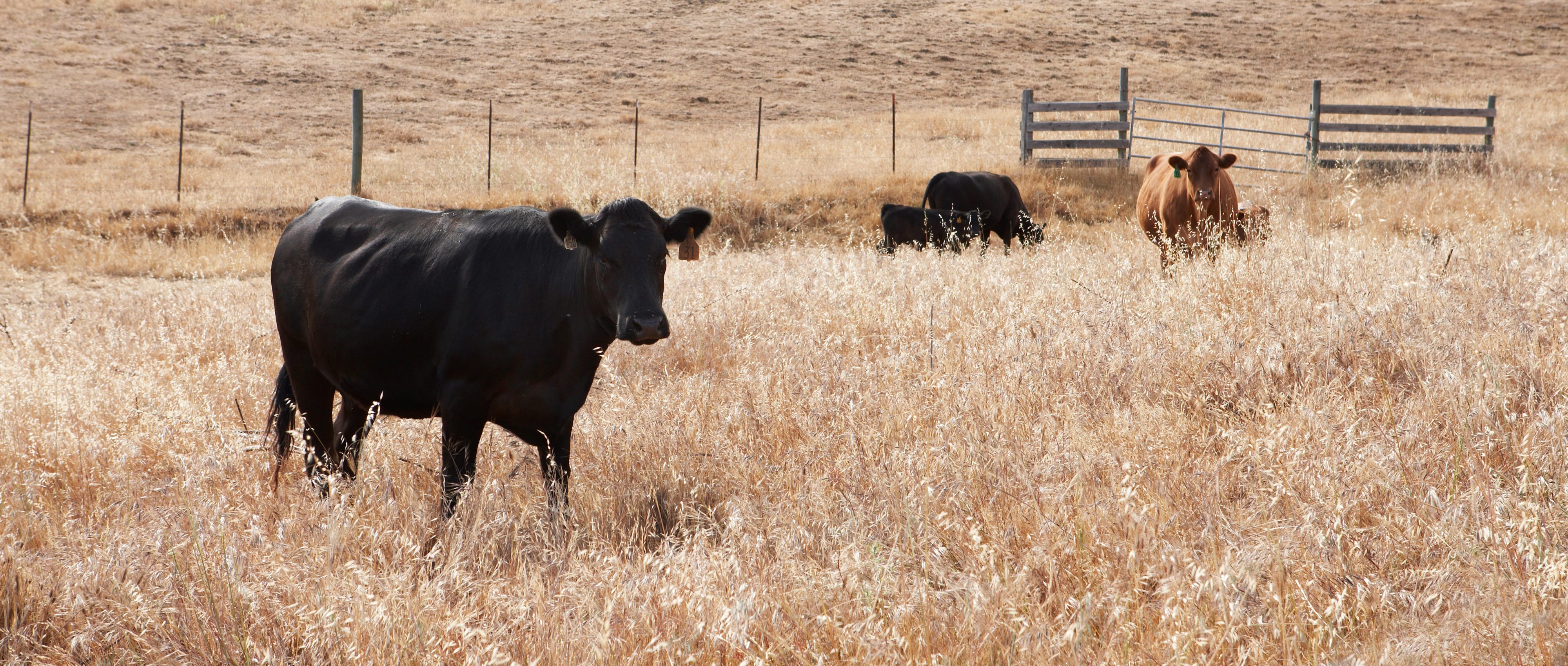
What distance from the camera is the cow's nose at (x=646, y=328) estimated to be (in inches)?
135

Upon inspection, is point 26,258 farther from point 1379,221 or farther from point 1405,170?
point 1405,170

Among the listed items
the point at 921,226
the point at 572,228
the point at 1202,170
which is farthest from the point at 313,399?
the point at 921,226

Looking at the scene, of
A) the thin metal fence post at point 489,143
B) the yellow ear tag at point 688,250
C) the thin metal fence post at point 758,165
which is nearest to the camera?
the yellow ear tag at point 688,250

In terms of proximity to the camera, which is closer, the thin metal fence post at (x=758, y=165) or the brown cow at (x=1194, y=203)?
the brown cow at (x=1194, y=203)

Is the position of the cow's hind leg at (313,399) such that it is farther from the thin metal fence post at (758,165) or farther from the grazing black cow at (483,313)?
the thin metal fence post at (758,165)

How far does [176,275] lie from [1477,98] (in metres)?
33.1

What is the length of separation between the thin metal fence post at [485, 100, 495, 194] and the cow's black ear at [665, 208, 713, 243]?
518 inches

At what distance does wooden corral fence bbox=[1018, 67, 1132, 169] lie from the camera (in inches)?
753

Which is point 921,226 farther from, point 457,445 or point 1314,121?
point 1314,121

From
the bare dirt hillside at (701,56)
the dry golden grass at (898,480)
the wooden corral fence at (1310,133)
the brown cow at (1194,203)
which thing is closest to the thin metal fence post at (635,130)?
the bare dirt hillside at (701,56)

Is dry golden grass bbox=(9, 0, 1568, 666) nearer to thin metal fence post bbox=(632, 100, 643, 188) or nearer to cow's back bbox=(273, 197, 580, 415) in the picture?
cow's back bbox=(273, 197, 580, 415)

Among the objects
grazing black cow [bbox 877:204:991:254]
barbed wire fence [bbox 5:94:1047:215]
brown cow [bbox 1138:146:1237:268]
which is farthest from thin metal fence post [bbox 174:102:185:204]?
brown cow [bbox 1138:146:1237:268]

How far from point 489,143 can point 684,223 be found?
14126mm

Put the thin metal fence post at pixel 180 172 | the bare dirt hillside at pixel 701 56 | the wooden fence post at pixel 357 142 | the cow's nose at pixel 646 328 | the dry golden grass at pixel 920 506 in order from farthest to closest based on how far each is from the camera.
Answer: the bare dirt hillside at pixel 701 56
the thin metal fence post at pixel 180 172
the wooden fence post at pixel 357 142
the cow's nose at pixel 646 328
the dry golden grass at pixel 920 506
